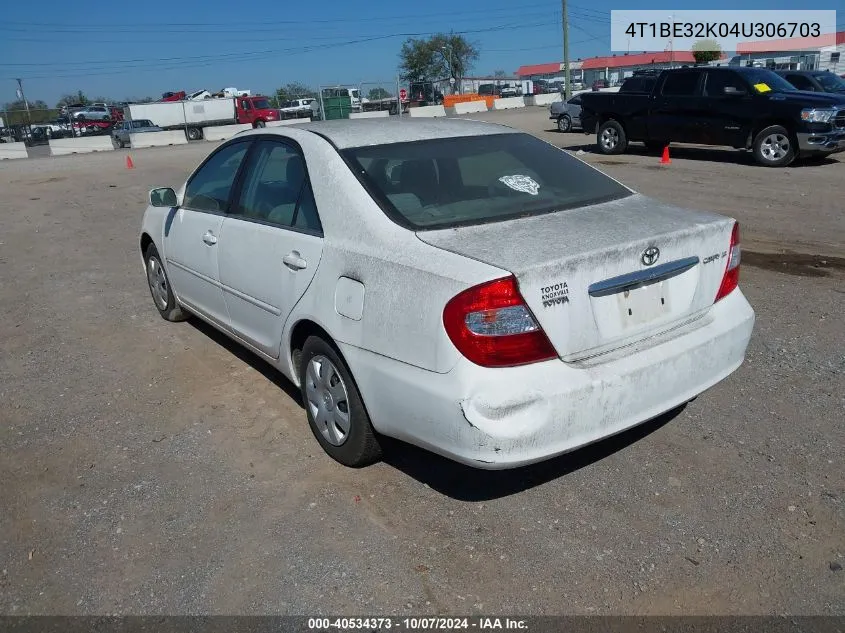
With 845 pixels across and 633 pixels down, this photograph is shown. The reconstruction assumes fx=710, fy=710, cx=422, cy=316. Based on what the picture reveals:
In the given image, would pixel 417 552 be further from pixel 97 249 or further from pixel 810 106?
pixel 810 106

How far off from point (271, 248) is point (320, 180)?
0.48 metres

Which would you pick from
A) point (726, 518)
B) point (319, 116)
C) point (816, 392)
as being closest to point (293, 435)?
point (726, 518)

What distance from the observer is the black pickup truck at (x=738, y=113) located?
1295 cm

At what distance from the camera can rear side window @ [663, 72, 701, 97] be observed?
14.6 metres

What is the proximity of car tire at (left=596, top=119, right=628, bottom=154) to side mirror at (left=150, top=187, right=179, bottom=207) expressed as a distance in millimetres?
13469

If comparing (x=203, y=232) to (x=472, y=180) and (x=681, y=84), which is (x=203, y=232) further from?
(x=681, y=84)

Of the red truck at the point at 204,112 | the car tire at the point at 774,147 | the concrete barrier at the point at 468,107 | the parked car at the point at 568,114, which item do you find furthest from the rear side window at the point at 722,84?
the red truck at the point at 204,112

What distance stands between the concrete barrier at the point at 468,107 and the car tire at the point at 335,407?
138 feet

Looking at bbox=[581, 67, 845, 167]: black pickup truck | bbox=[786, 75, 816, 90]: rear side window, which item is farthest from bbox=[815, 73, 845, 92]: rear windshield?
bbox=[581, 67, 845, 167]: black pickup truck

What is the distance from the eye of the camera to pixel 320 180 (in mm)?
3549

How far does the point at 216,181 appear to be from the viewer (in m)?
4.66

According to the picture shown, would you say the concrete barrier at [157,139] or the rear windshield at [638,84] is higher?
the rear windshield at [638,84]

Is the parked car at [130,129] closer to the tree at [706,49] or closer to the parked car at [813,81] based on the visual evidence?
the parked car at [813,81]

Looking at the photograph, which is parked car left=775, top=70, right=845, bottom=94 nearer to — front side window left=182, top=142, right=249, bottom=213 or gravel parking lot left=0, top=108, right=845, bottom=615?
gravel parking lot left=0, top=108, right=845, bottom=615
